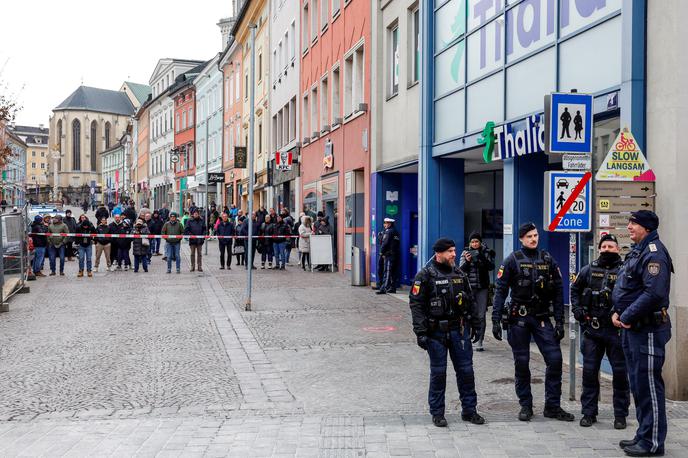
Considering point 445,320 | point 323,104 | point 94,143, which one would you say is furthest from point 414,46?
point 94,143

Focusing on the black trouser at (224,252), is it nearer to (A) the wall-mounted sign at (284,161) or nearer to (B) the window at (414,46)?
(A) the wall-mounted sign at (284,161)

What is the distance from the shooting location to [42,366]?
32.2 feet

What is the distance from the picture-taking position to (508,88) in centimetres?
1254

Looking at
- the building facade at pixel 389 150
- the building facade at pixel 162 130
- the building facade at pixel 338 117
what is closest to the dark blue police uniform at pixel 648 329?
the building facade at pixel 389 150

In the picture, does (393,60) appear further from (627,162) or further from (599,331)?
(599,331)

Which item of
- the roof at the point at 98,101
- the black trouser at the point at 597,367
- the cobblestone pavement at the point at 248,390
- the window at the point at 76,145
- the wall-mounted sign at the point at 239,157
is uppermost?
the roof at the point at 98,101

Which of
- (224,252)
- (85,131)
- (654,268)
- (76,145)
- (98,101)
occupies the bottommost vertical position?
(224,252)

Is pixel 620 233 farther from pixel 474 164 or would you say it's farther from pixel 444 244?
pixel 474 164

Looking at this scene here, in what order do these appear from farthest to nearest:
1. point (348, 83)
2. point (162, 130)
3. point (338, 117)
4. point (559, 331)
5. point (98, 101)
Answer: point (98, 101) → point (162, 130) → point (338, 117) → point (348, 83) → point (559, 331)

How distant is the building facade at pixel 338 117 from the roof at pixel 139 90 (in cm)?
10454

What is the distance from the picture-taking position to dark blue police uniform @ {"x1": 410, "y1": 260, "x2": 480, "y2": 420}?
7246mm

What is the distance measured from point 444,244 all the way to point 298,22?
83.4ft

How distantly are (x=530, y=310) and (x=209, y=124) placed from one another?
174 feet

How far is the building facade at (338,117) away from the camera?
2154 centimetres
